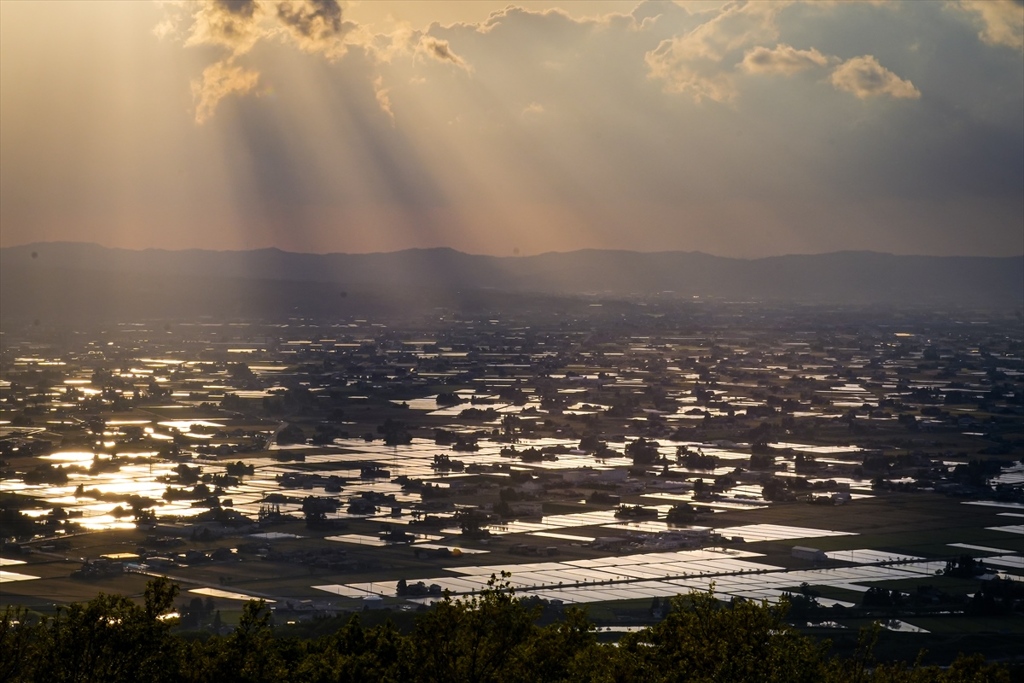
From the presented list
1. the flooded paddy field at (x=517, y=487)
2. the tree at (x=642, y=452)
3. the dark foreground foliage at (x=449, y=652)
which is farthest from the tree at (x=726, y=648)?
the tree at (x=642, y=452)

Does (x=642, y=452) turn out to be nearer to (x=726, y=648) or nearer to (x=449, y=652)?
(x=449, y=652)

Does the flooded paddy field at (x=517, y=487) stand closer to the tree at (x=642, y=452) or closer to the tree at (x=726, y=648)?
the tree at (x=642, y=452)

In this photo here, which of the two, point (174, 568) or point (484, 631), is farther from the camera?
point (174, 568)

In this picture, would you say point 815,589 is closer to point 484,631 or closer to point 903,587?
point 903,587

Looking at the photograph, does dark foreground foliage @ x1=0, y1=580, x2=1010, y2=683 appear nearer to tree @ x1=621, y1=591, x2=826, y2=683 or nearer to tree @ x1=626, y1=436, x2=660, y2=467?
tree @ x1=621, y1=591, x2=826, y2=683

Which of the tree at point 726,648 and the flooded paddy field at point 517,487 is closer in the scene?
the tree at point 726,648

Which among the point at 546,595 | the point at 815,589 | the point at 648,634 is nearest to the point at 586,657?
the point at 648,634

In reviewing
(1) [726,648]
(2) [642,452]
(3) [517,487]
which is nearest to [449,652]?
(1) [726,648]
